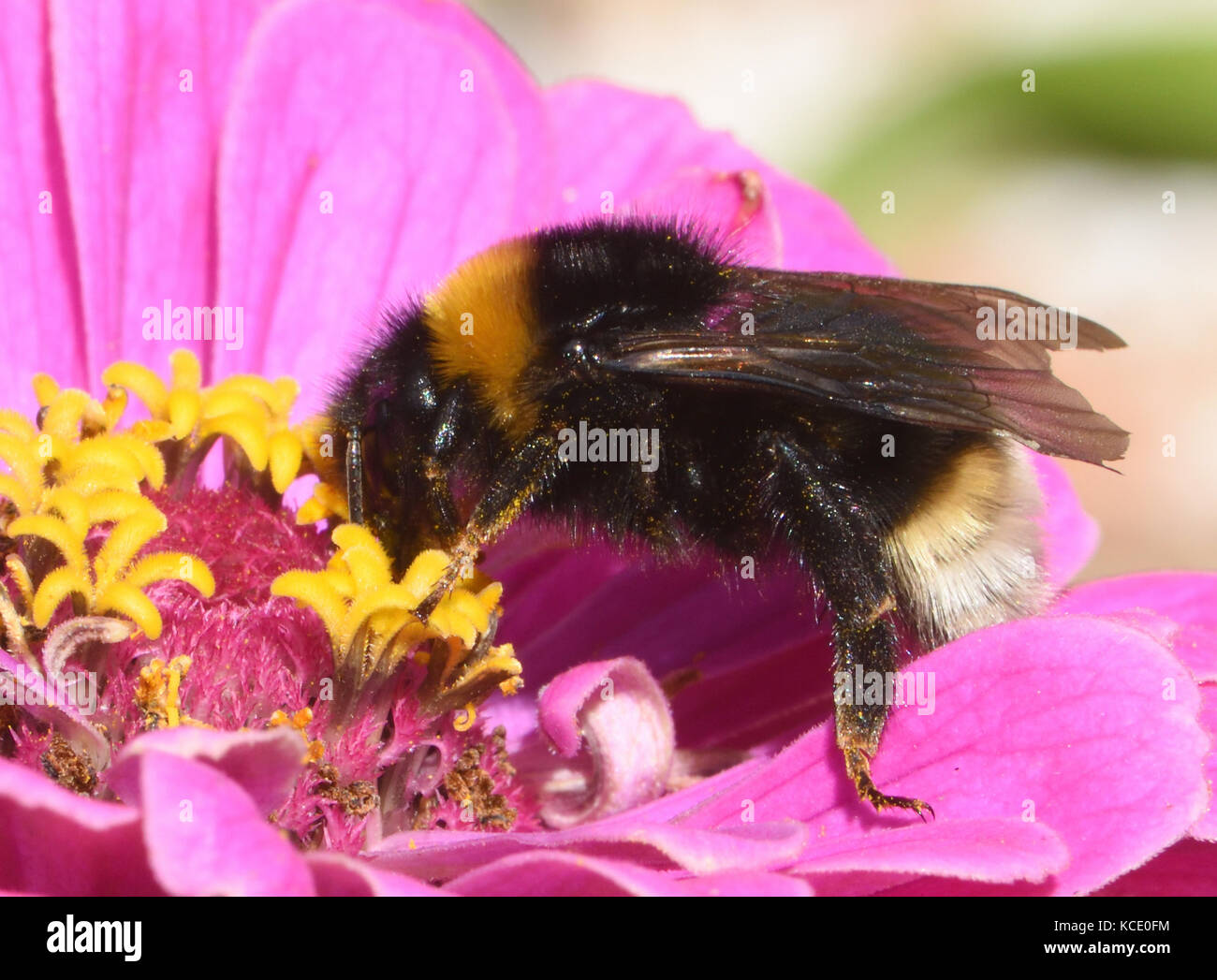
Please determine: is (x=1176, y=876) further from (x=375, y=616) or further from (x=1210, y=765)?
(x=375, y=616)

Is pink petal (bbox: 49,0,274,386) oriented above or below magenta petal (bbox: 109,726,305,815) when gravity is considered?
above

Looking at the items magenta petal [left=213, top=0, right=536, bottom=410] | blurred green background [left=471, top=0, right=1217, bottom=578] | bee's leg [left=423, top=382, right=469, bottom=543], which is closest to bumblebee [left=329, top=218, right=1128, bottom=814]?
bee's leg [left=423, top=382, right=469, bottom=543]

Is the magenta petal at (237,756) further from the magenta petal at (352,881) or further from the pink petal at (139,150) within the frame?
the pink petal at (139,150)

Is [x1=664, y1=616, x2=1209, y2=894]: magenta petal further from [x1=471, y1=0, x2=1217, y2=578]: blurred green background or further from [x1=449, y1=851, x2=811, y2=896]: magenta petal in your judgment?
[x1=471, y1=0, x2=1217, y2=578]: blurred green background

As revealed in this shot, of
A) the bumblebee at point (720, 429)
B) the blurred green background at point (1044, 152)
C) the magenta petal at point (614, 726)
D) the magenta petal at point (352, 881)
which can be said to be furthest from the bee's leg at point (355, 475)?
the blurred green background at point (1044, 152)

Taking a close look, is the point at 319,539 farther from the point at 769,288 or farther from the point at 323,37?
the point at 323,37
